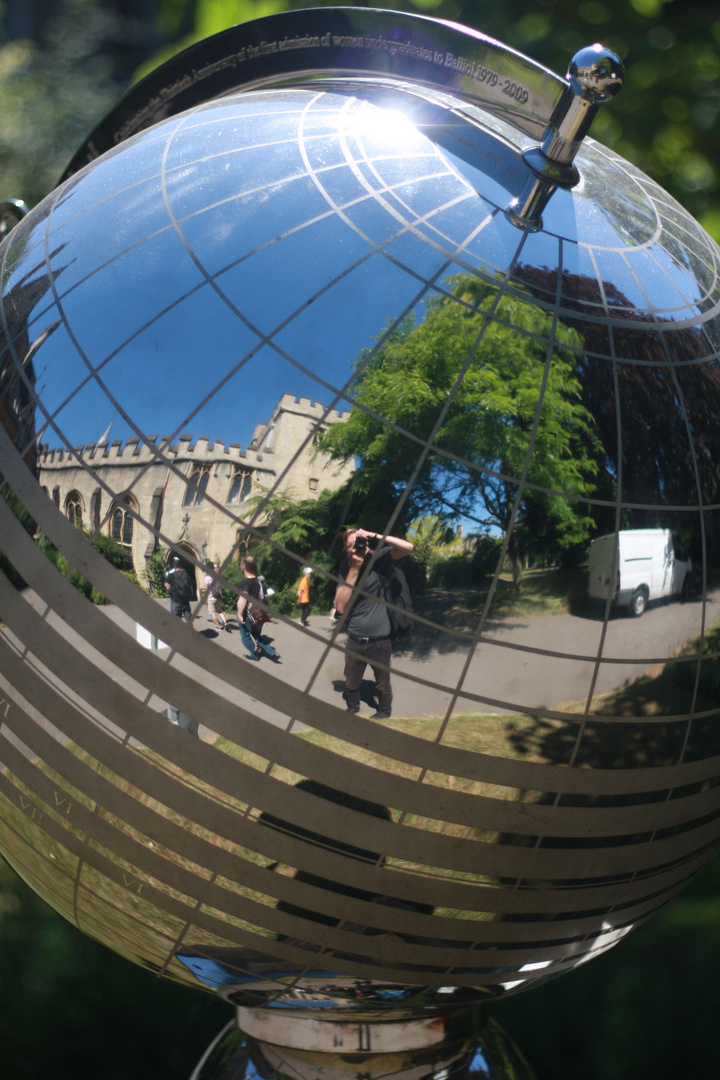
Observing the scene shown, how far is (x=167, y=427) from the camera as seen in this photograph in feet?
2.15

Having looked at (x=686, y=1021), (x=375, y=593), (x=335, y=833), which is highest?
(x=375, y=593)

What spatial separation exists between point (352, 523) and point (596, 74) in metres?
0.39

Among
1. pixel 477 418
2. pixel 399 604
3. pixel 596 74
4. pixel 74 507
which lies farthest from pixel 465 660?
pixel 596 74

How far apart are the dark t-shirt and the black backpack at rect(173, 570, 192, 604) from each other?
112mm

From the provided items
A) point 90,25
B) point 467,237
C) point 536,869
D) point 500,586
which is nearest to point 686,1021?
point 536,869

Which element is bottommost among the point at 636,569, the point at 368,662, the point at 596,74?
the point at 368,662

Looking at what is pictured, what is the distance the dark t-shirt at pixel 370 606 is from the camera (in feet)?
2.04

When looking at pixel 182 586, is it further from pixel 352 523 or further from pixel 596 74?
pixel 596 74

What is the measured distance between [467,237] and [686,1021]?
1850mm

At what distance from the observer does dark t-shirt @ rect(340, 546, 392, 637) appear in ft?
2.04

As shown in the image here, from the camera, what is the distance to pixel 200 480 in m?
0.64

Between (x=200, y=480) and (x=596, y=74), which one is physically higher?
(x=596, y=74)

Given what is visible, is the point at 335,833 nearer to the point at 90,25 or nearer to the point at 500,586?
the point at 500,586

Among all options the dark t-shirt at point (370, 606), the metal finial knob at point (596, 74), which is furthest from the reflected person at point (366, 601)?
the metal finial knob at point (596, 74)
